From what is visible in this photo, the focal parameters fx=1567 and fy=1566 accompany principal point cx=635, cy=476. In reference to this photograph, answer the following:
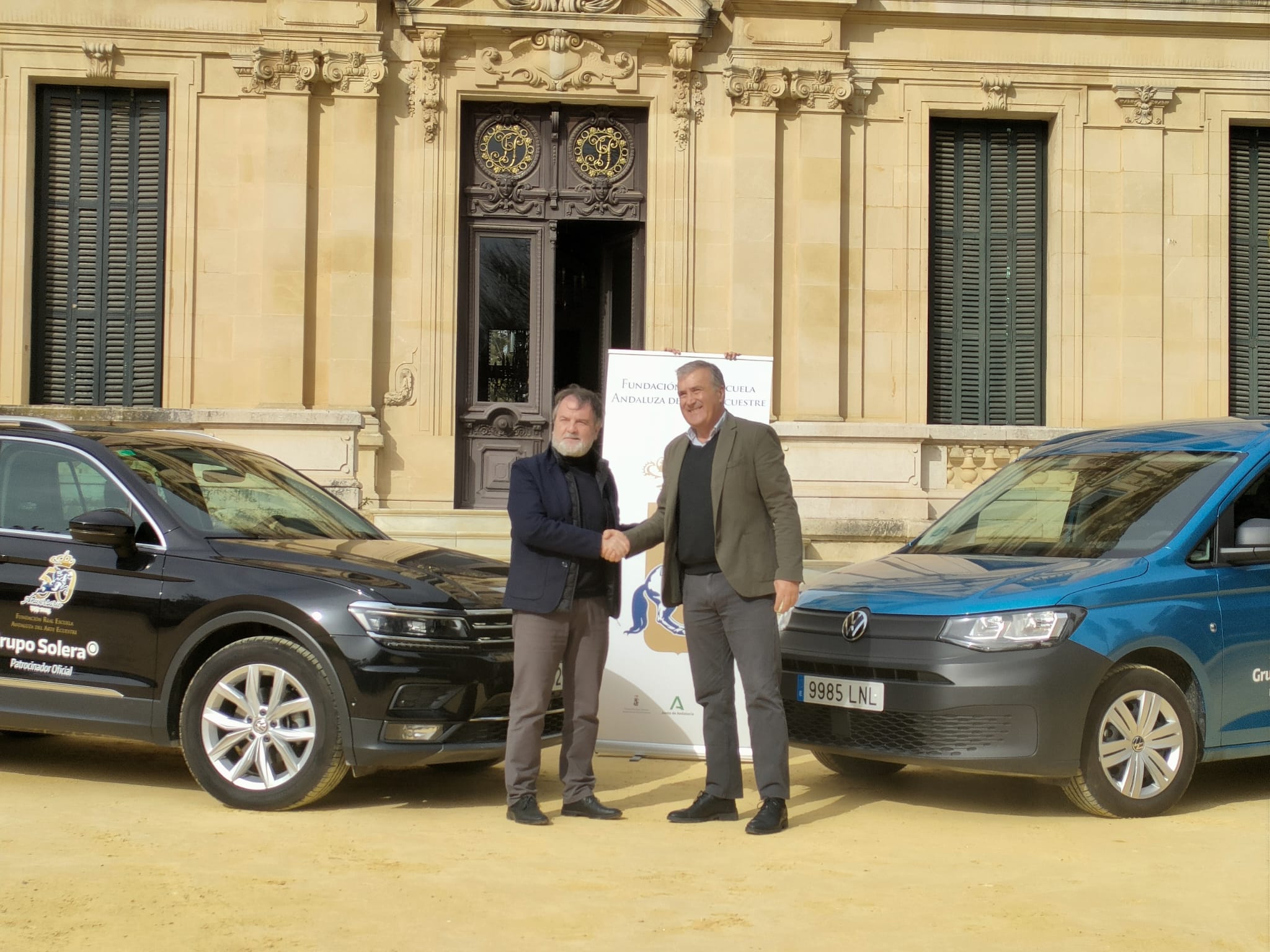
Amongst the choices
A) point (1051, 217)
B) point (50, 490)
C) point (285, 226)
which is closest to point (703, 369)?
point (50, 490)

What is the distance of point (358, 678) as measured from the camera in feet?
22.0

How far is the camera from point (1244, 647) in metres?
7.34

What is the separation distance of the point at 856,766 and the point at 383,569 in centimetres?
271

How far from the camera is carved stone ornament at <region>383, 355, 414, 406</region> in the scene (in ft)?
51.6

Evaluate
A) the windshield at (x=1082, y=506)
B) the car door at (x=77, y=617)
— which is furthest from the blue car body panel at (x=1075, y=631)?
the car door at (x=77, y=617)

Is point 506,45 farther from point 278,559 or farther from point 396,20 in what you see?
point 278,559

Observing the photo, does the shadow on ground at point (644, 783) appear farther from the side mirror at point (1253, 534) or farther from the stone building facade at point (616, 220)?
the stone building facade at point (616, 220)

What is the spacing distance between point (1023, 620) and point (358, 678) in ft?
9.51

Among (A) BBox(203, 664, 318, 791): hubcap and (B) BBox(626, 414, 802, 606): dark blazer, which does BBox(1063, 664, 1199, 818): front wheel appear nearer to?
(B) BBox(626, 414, 802, 606): dark blazer

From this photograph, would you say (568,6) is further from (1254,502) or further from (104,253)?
(1254,502)

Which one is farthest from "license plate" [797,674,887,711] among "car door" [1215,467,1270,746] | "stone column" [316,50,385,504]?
"stone column" [316,50,385,504]

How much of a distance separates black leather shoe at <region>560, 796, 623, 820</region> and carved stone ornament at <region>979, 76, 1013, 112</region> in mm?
11539

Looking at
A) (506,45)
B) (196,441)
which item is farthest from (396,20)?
(196,441)

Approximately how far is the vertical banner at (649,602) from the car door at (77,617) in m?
2.76
